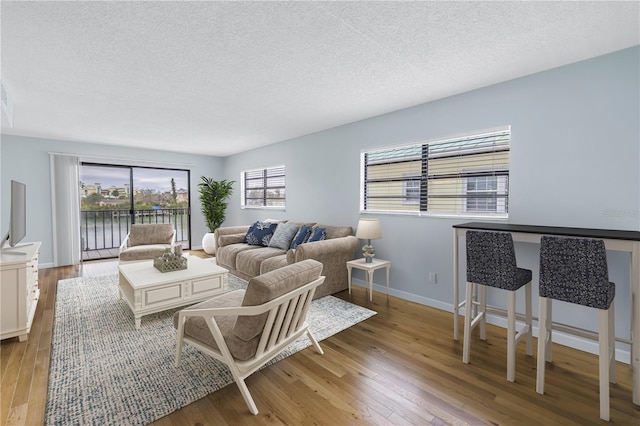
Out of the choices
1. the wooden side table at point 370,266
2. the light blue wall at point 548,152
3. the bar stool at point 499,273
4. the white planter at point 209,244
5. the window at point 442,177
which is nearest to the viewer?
the bar stool at point 499,273

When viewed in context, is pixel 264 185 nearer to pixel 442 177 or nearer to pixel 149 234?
pixel 149 234

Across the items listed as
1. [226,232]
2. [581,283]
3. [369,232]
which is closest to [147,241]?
[226,232]

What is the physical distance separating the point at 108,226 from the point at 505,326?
7.49m

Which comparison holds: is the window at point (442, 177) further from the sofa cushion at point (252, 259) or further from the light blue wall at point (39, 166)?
the light blue wall at point (39, 166)

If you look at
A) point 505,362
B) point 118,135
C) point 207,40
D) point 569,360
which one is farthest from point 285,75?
point 118,135

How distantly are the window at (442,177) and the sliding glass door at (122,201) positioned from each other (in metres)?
4.97

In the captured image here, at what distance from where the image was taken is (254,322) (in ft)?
5.74

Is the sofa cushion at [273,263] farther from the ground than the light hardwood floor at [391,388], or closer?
farther from the ground

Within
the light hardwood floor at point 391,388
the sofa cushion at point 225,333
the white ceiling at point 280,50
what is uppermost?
the white ceiling at point 280,50

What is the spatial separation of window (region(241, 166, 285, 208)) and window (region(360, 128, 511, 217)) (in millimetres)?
2201

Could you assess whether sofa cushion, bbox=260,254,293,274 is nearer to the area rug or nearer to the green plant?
the area rug

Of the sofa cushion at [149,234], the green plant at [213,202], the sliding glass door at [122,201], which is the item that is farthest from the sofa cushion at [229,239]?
the sliding glass door at [122,201]

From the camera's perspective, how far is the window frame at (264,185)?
5.79 meters

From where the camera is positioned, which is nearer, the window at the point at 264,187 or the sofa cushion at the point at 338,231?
the sofa cushion at the point at 338,231
